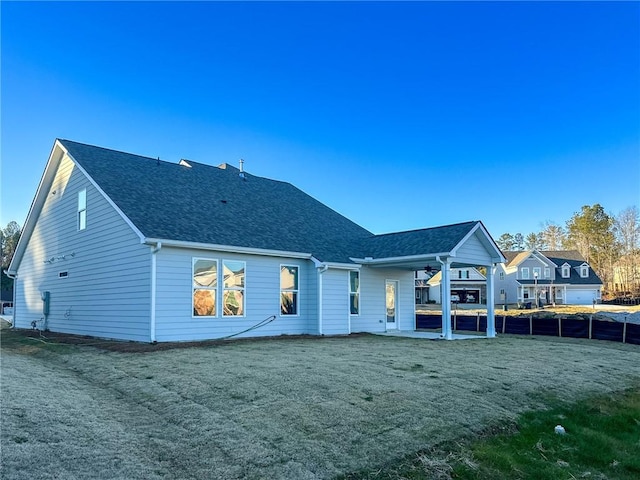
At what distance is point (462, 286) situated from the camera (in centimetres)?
5638

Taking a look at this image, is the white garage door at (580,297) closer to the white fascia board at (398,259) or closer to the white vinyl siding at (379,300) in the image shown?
the white vinyl siding at (379,300)

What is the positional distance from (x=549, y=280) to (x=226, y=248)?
160 feet

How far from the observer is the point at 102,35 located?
14961 mm

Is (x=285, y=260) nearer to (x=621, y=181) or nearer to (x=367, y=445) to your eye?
(x=367, y=445)

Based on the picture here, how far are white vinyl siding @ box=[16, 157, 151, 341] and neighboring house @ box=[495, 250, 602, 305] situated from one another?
1878 inches

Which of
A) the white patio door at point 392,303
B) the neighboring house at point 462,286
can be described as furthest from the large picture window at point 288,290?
the neighboring house at point 462,286

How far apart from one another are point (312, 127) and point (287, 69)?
4.73 m

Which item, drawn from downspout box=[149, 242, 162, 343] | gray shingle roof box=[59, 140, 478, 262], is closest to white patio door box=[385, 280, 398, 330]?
gray shingle roof box=[59, 140, 478, 262]

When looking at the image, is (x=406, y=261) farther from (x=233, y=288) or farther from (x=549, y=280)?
(x=549, y=280)

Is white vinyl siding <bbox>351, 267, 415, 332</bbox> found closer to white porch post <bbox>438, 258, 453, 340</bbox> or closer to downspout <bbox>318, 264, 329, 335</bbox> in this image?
downspout <bbox>318, 264, 329, 335</bbox>

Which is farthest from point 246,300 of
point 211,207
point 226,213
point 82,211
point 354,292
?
point 82,211

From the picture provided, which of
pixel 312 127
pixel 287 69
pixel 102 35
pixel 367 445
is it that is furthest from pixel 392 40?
pixel 367 445

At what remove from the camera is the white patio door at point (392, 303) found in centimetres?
1858

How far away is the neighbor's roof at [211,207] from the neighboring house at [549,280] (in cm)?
3844
